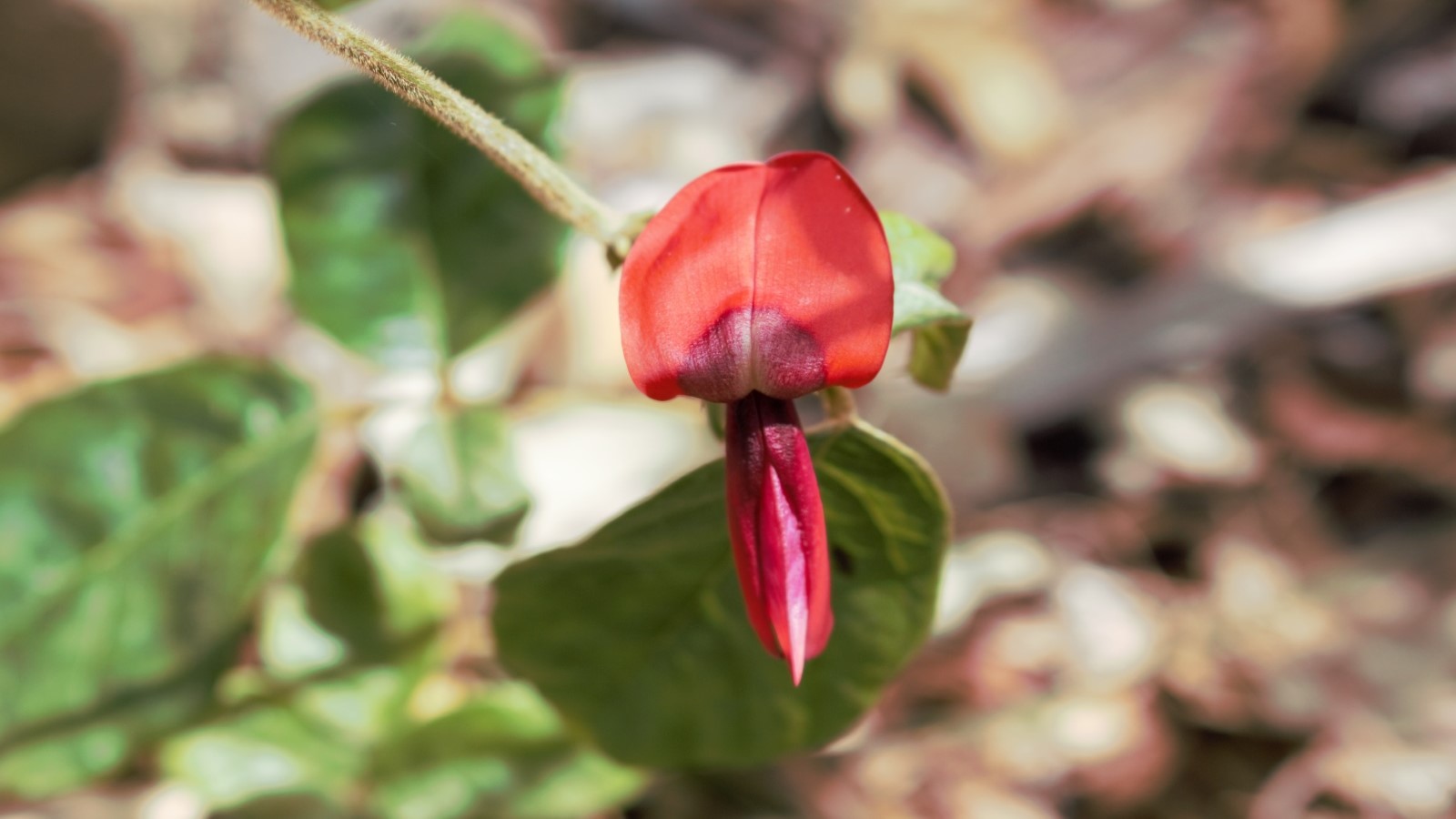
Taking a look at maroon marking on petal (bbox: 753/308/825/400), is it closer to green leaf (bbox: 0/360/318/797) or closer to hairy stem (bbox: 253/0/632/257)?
hairy stem (bbox: 253/0/632/257)

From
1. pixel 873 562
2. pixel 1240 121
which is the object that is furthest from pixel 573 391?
pixel 1240 121

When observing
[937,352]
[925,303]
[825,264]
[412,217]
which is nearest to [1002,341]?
[412,217]

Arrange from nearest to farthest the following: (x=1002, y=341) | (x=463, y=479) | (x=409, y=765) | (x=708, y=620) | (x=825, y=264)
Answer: (x=825, y=264) → (x=708, y=620) → (x=463, y=479) → (x=409, y=765) → (x=1002, y=341)

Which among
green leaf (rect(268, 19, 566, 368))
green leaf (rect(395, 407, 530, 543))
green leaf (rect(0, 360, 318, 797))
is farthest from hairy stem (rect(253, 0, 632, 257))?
green leaf (rect(0, 360, 318, 797))

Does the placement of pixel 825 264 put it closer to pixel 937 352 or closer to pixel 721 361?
pixel 721 361

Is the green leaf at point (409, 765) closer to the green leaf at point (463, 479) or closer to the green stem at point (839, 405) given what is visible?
the green leaf at point (463, 479)
